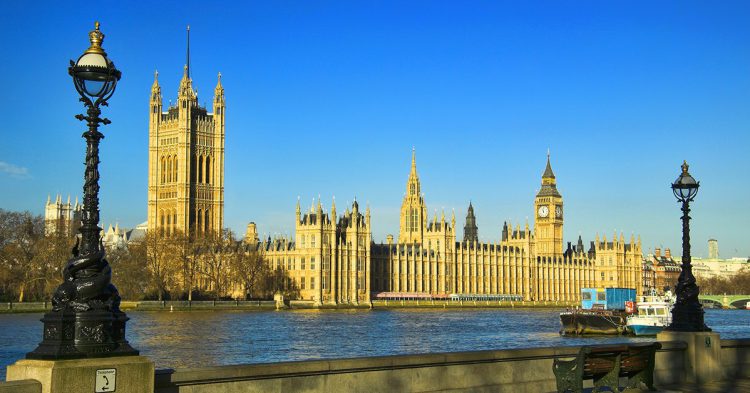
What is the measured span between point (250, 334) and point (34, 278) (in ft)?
124

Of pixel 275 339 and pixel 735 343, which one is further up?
pixel 735 343

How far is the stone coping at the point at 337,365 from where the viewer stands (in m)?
12.0

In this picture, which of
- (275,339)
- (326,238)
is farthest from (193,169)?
(275,339)

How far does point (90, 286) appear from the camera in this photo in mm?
11031

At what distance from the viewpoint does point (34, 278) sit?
94.7 meters

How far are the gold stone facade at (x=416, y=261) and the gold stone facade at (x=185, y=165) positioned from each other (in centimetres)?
848

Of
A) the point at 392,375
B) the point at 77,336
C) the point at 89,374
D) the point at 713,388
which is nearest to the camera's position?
the point at 89,374

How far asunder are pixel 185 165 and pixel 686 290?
402 ft

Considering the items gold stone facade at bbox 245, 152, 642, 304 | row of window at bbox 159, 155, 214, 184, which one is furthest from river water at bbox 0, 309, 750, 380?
row of window at bbox 159, 155, 214, 184

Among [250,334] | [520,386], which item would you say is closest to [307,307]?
[250,334]

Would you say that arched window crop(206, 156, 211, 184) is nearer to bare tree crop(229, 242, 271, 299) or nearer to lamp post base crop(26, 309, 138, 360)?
bare tree crop(229, 242, 271, 299)

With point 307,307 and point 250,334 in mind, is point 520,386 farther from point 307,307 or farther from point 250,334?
point 307,307

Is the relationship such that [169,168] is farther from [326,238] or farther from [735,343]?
[735,343]

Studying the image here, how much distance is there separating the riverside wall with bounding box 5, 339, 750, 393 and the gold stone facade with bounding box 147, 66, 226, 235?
124 meters
